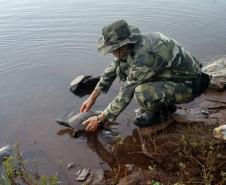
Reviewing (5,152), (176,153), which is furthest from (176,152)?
(5,152)

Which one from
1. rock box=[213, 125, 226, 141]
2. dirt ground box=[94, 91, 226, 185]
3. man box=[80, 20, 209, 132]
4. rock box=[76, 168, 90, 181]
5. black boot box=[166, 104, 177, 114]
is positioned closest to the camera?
dirt ground box=[94, 91, 226, 185]

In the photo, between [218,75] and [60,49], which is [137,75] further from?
[60,49]

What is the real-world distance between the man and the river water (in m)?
0.56

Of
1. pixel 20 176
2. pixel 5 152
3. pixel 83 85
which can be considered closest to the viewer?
pixel 20 176

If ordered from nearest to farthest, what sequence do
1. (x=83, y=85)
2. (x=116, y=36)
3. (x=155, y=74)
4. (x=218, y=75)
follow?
(x=116, y=36)
(x=155, y=74)
(x=218, y=75)
(x=83, y=85)

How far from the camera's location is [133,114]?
557cm

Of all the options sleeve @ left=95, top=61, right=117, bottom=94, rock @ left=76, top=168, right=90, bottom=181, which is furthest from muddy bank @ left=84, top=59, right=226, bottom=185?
sleeve @ left=95, top=61, right=117, bottom=94

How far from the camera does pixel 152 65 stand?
4.48 metres

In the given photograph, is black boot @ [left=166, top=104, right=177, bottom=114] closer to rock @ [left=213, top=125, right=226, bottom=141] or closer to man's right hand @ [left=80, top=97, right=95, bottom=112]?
rock @ [left=213, top=125, right=226, bottom=141]

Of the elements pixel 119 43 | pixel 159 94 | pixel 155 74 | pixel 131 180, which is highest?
pixel 119 43

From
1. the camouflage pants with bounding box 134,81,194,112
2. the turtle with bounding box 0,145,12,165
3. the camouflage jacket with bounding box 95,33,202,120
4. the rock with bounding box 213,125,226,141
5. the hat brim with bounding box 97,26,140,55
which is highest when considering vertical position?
the hat brim with bounding box 97,26,140,55

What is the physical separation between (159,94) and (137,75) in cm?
37

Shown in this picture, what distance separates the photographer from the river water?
17.2 ft

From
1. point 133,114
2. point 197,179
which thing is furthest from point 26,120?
point 197,179
